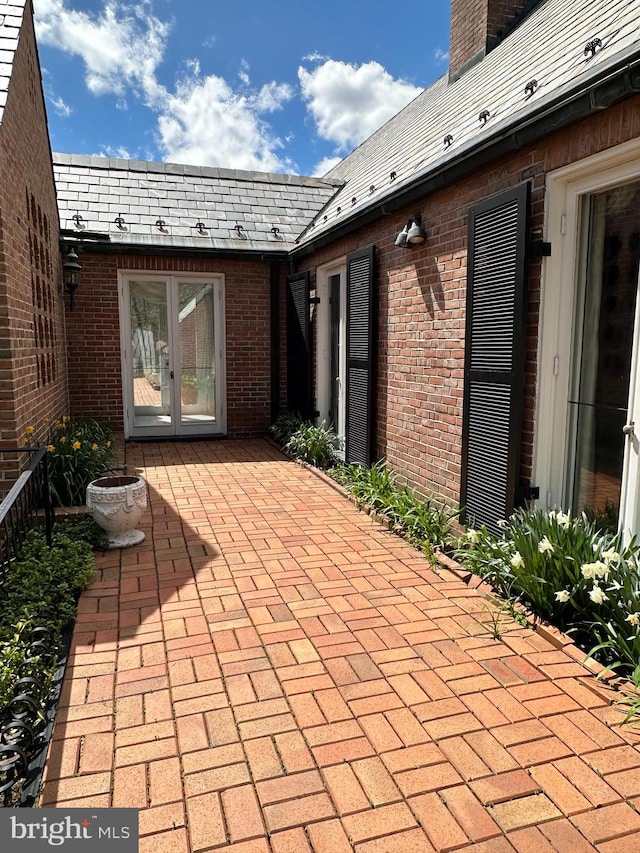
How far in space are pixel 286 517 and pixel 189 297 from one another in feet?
16.6

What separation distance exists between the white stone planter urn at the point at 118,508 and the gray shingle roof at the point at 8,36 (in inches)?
103

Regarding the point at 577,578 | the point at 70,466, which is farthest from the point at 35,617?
the point at 577,578

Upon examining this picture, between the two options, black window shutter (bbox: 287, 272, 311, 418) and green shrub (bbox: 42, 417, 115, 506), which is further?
black window shutter (bbox: 287, 272, 311, 418)

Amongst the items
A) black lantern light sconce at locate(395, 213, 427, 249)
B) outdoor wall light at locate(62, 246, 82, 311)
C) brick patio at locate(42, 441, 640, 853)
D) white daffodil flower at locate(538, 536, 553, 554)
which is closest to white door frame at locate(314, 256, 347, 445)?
black lantern light sconce at locate(395, 213, 427, 249)

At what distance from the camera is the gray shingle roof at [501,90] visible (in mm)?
3312

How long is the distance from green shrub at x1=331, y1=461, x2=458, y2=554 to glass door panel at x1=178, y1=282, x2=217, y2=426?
3.60 meters

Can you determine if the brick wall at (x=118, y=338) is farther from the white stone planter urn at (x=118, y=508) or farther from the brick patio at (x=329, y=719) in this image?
the brick patio at (x=329, y=719)

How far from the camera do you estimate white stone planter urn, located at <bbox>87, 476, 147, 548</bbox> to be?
13.6 ft

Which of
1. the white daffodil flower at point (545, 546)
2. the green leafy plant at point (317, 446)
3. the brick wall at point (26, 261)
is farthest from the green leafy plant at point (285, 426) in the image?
the white daffodil flower at point (545, 546)

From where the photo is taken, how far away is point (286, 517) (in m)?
5.04

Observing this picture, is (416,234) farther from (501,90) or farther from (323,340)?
(323,340)

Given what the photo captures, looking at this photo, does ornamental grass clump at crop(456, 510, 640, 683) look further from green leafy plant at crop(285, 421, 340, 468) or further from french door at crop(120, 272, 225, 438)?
french door at crop(120, 272, 225, 438)

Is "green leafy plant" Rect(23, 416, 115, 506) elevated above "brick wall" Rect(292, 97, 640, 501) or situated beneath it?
situated beneath

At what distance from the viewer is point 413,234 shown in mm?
4750
